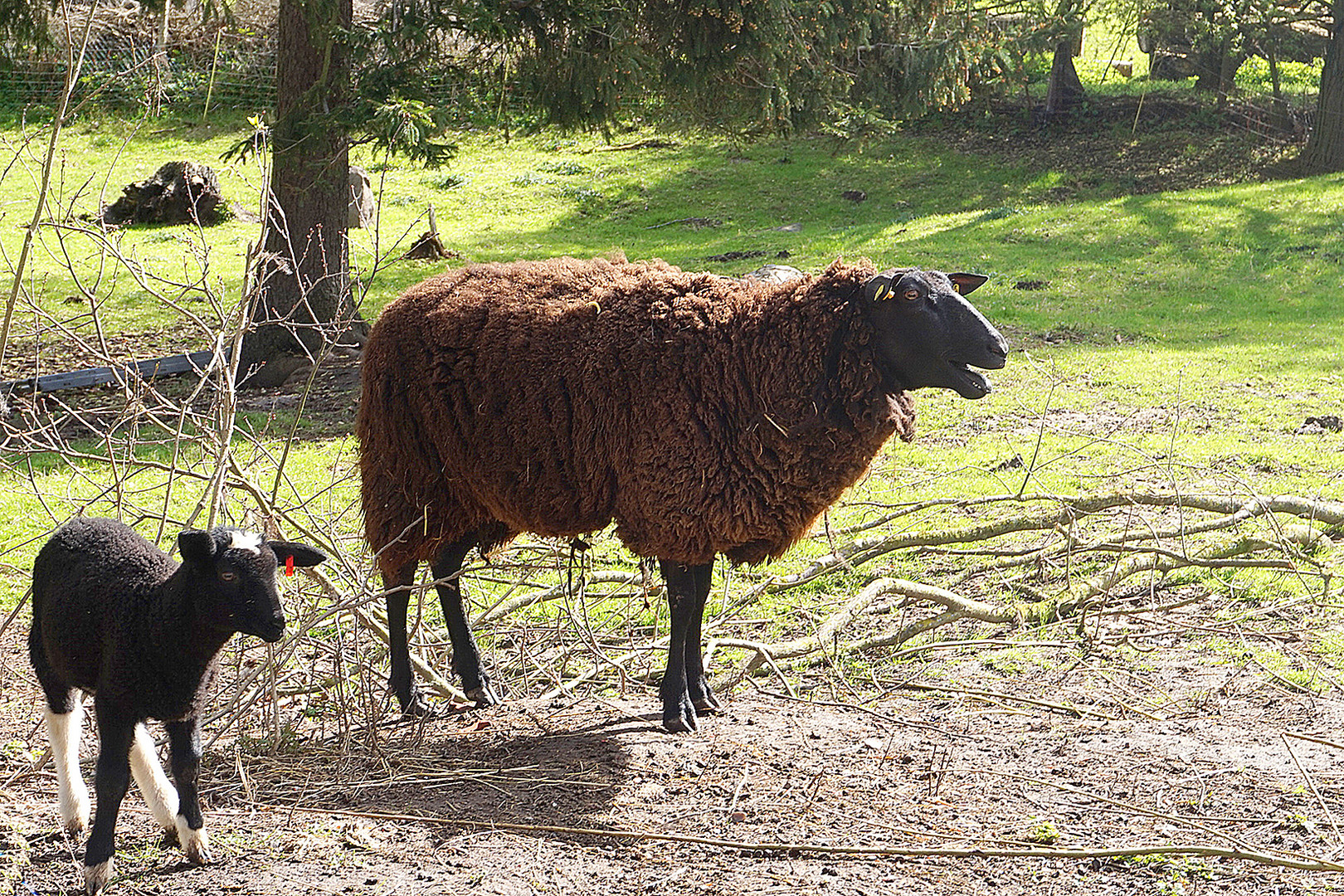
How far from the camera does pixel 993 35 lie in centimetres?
1630

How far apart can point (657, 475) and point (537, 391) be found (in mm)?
690

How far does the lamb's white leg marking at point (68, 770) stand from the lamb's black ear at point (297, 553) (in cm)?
100

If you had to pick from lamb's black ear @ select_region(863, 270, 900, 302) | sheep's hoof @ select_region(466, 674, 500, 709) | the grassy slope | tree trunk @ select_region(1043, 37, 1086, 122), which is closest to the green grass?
the grassy slope

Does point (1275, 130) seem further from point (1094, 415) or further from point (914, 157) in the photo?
point (1094, 415)

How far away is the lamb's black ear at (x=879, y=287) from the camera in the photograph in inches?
223

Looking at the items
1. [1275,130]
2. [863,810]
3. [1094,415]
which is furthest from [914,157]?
[863,810]

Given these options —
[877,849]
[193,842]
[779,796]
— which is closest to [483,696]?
[779,796]

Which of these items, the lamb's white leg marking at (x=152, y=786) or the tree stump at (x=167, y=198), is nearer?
the lamb's white leg marking at (x=152, y=786)

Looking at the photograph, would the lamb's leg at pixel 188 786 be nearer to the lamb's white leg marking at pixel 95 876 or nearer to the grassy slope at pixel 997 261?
the lamb's white leg marking at pixel 95 876

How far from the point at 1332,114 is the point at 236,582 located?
77.4ft

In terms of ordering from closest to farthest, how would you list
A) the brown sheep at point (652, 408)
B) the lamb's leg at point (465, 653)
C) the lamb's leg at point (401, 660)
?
the brown sheep at point (652, 408) → the lamb's leg at point (401, 660) → the lamb's leg at point (465, 653)

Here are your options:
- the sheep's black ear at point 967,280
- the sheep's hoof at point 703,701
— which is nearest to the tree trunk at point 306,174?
the sheep's hoof at point 703,701

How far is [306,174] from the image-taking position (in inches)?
519

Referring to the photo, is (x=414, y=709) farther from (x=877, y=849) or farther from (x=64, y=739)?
(x=877, y=849)
